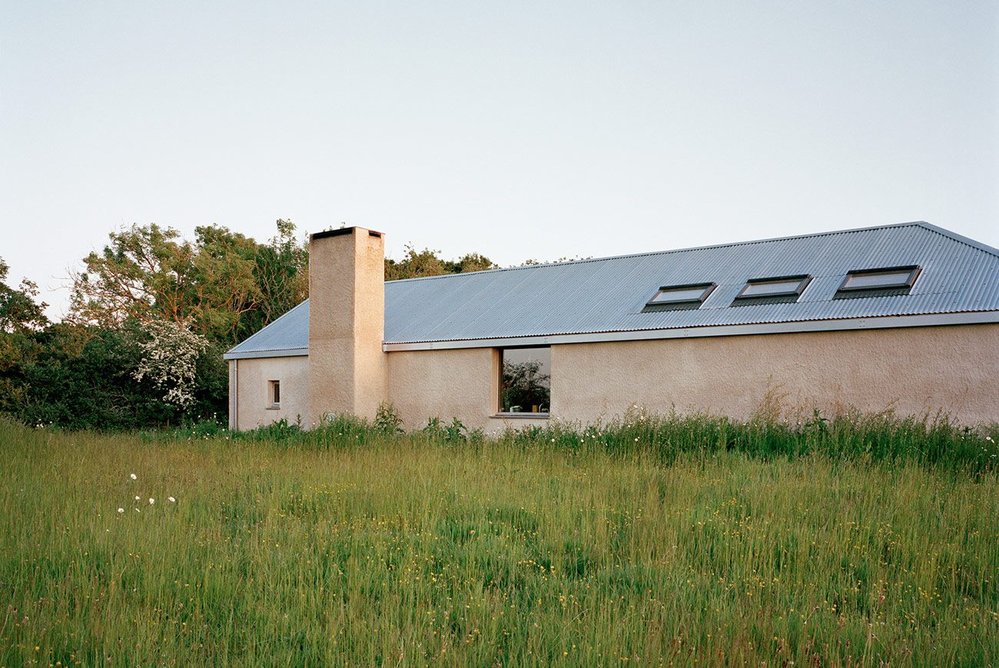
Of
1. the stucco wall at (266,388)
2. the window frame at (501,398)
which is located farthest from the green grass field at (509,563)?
the stucco wall at (266,388)

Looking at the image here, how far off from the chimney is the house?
39 millimetres

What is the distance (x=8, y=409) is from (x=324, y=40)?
53.5 feet

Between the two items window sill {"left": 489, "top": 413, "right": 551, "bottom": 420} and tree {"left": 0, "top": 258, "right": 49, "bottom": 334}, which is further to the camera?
tree {"left": 0, "top": 258, "right": 49, "bottom": 334}

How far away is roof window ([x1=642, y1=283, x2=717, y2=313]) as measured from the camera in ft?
49.2

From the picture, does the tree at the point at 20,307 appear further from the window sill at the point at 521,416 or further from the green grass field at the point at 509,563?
the green grass field at the point at 509,563

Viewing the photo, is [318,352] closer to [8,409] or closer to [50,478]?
[50,478]

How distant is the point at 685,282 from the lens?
16062 mm

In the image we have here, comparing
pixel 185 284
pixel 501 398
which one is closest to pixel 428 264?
pixel 185 284

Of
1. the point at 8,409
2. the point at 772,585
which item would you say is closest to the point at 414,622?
the point at 772,585

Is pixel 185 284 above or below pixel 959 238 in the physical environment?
above

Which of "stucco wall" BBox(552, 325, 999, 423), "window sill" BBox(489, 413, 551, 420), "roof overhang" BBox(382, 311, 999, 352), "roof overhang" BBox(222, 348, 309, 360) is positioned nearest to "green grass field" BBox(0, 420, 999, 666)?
"stucco wall" BBox(552, 325, 999, 423)

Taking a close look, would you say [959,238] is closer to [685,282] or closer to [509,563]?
[685,282]

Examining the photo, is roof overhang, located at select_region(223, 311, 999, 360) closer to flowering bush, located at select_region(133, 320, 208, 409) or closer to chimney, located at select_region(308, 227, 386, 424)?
chimney, located at select_region(308, 227, 386, 424)

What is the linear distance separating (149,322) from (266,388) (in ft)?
28.8
